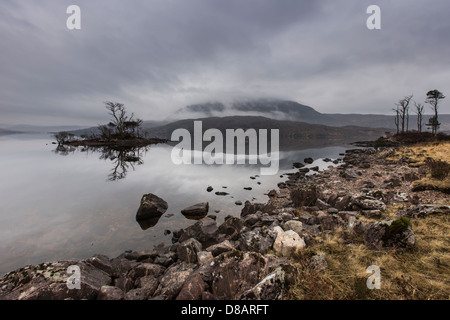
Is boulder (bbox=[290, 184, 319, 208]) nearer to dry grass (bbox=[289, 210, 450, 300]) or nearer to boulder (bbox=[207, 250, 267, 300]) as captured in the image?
dry grass (bbox=[289, 210, 450, 300])

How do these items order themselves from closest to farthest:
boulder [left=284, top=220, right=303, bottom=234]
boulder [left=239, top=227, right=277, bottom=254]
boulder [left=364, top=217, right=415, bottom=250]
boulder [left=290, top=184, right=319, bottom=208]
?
boulder [left=364, top=217, right=415, bottom=250] < boulder [left=239, top=227, right=277, bottom=254] < boulder [left=284, top=220, right=303, bottom=234] < boulder [left=290, top=184, right=319, bottom=208]

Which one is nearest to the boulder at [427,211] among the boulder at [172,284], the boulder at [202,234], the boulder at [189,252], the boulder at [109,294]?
the boulder at [202,234]

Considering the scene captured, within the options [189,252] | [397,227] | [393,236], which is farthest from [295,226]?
[189,252]

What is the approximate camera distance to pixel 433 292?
364 cm

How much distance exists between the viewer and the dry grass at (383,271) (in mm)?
3730

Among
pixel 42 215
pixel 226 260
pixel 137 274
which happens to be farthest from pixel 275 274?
pixel 42 215

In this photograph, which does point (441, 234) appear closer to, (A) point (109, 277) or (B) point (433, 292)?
(B) point (433, 292)

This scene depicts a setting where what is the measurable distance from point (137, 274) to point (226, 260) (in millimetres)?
3802

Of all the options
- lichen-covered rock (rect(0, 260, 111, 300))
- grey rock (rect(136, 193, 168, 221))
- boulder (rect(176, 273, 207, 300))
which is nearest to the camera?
boulder (rect(176, 273, 207, 300))

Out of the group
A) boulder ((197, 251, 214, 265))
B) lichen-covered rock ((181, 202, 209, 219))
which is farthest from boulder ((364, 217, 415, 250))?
lichen-covered rock ((181, 202, 209, 219))

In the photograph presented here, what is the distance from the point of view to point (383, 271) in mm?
4398

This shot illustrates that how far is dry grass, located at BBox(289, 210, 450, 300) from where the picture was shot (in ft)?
12.2

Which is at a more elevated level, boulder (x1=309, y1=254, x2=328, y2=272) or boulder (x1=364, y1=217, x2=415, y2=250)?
boulder (x1=364, y1=217, x2=415, y2=250)

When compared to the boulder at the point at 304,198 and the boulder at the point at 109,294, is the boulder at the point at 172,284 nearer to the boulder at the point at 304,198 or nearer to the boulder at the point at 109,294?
the boulder at the point at 109,294
